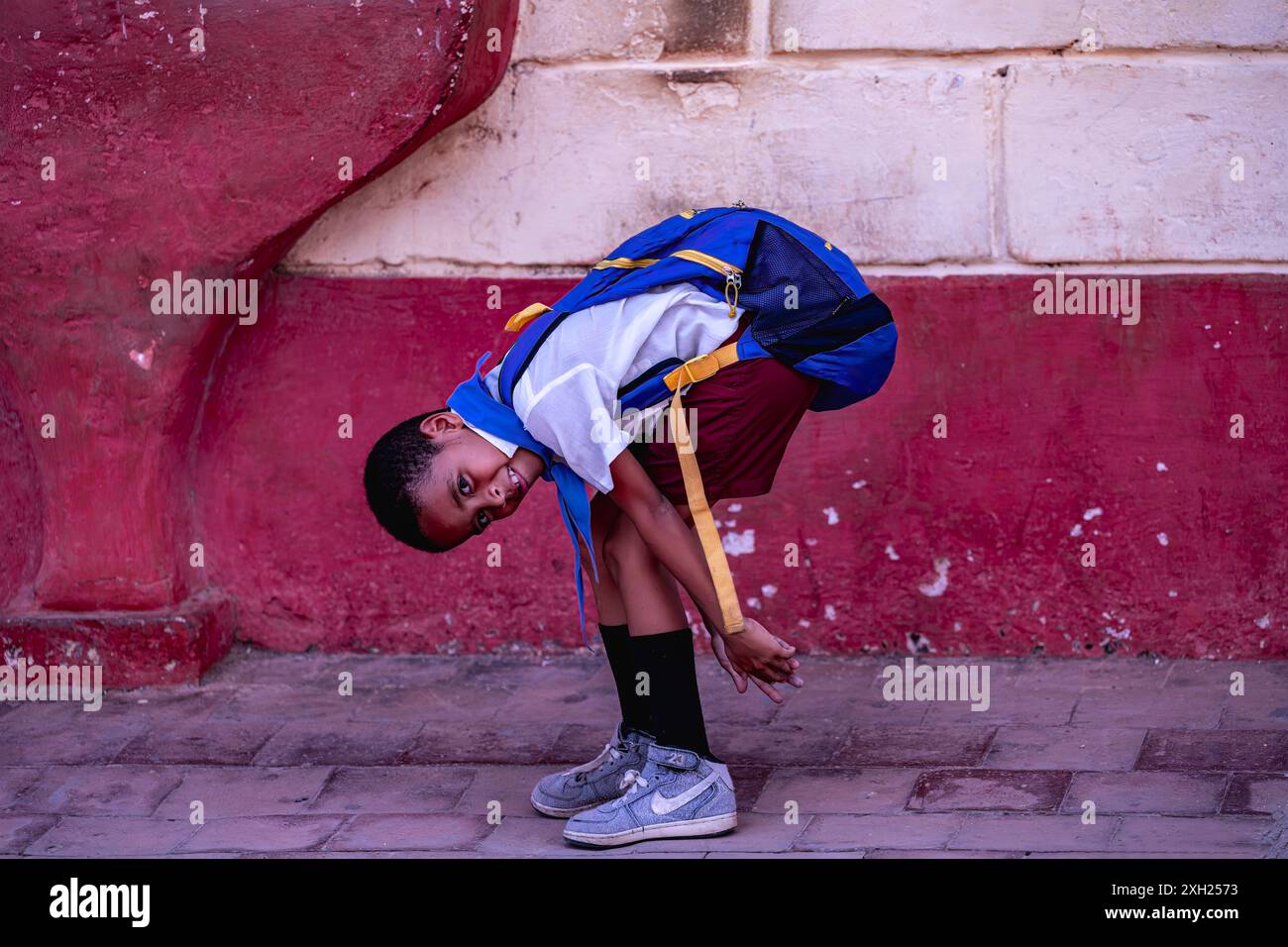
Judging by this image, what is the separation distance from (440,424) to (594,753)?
100cm

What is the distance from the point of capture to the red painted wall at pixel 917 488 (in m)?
4.36

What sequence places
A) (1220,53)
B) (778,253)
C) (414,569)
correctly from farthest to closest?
1. (414,569)
2. (1220,53)
3. (778,253)

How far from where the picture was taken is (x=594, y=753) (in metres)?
3.96

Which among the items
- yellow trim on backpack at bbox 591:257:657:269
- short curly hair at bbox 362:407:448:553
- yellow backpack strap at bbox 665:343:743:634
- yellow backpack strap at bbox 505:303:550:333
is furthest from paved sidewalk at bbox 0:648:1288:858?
yellow trim on backpack at bbox 591:257:657:269

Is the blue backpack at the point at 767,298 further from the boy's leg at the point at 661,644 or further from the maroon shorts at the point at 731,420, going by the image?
the boy's leg at the point at 661,644

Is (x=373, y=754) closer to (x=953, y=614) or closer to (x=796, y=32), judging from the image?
(x=953, y=614)

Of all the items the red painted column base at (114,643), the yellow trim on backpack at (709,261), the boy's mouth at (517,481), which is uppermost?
the yellow trim on backpack at (709,261)

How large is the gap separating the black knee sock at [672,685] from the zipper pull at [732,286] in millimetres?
662

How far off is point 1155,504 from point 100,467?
2792 mm

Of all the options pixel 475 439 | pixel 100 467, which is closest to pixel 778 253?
pixel 475 439

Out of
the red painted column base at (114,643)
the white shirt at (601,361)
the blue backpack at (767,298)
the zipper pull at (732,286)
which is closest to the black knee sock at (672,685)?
the white shirt at (601,361)

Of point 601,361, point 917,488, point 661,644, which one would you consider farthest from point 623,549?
point 917,488

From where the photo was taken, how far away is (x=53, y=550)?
451cm

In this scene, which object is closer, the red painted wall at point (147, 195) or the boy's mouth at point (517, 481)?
the boy's mouth at point (517, 481)
